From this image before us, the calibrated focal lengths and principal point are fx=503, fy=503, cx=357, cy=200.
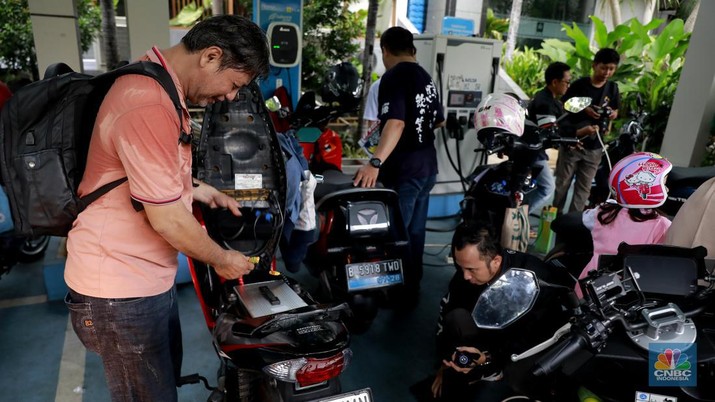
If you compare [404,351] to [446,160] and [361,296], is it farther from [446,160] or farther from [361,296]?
[446,160]

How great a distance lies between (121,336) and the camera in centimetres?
158

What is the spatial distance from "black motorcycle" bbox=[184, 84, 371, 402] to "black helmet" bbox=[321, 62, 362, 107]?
113cm

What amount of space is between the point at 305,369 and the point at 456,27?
508 cm

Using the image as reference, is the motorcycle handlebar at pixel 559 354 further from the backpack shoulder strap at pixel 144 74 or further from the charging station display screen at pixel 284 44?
the charging station display screen at pixel 284 44

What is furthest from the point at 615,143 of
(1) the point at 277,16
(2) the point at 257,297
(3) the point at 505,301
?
(2) the point at 257,297

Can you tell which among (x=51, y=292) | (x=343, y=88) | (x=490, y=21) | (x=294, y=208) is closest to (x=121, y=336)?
(x=294, y=208)

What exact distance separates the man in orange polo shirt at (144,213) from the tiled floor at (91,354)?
112 cm

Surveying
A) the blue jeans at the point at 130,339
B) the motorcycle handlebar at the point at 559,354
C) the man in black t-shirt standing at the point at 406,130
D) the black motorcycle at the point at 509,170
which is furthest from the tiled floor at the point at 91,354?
the motorcycle handlebar at the point at 559,354

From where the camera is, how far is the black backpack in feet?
4.68

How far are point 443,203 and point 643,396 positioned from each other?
4.29 meters

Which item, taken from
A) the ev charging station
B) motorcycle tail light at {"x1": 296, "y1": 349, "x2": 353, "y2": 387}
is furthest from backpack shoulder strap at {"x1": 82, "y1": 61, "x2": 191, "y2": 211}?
the ev charging station

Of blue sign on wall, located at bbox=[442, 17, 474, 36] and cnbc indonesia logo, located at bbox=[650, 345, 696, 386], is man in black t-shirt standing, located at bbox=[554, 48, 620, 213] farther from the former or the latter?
cnbc indonesia logo, located at bbox=[650, 345, 696, 386]

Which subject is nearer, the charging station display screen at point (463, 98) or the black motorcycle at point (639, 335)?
the black motorcycle at point (639, 335)

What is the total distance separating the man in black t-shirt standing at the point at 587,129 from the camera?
4906 millimetres
